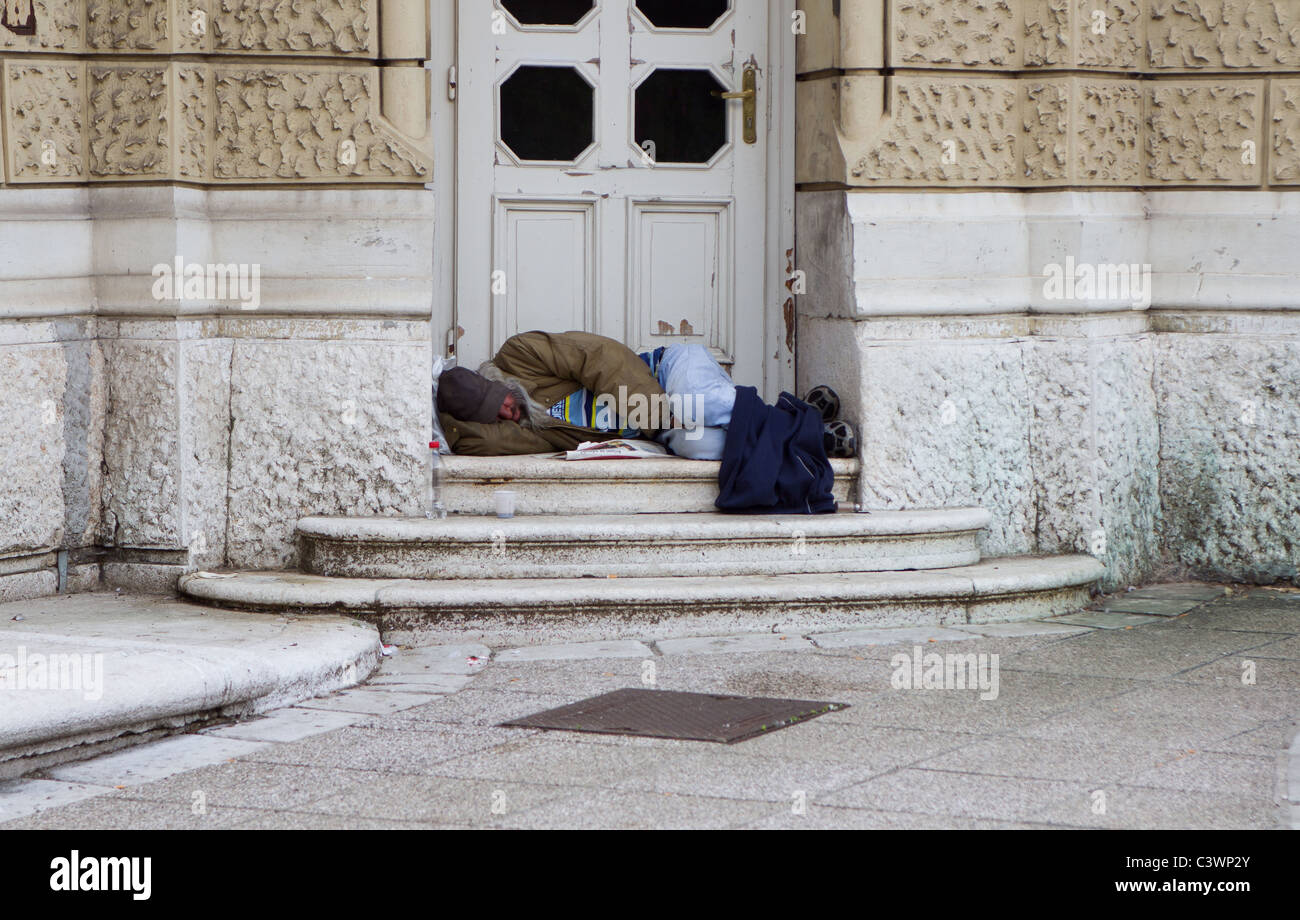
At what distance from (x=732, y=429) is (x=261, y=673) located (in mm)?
2417

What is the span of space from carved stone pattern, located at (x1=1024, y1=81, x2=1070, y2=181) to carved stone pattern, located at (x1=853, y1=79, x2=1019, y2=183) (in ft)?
0.25

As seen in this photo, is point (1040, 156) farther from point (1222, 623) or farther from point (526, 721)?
point (526, 721)

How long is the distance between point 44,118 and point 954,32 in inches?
152

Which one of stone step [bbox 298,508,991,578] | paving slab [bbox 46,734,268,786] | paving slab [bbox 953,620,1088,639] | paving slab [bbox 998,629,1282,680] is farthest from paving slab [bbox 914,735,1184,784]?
paving slab [bbox 46,734,268,786]

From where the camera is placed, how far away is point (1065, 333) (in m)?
6.95

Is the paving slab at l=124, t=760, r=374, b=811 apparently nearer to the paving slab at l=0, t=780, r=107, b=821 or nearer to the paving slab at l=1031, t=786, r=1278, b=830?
the paving slab at l=0, t=780, r=107, b=821

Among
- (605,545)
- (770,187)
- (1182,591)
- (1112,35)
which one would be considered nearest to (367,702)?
(605,545)

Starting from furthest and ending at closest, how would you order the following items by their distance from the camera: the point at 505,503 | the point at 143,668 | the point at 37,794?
the point at 505,503
the point at 143,668
the point at 37,794

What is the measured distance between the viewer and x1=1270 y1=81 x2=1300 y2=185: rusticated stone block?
7.08 meters

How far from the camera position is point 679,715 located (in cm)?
496

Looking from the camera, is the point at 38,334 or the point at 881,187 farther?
the point at 881,187

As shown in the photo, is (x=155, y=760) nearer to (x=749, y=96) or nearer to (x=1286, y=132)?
(x=749, y=96)

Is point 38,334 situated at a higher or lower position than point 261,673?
higher

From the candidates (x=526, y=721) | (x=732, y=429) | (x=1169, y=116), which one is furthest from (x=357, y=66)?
(x=1169, y=116)
